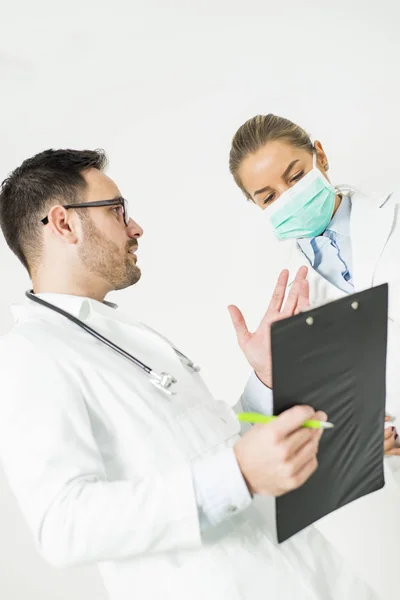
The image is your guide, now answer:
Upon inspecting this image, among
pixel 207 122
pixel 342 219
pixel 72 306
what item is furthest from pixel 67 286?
pixel 207 122

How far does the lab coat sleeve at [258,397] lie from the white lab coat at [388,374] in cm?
28

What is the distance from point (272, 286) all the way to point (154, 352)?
47.1 inches

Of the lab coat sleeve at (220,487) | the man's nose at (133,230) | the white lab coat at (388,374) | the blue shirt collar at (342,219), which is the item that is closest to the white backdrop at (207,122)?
the white lab coat at (388,374)

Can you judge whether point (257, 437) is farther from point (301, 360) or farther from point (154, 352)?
point (154, 352)

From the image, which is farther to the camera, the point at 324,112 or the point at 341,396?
the point at 324,112

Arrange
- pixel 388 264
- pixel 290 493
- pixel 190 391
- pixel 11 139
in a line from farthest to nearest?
pixel 11 139 < pixel 388 264 < pixel 190 391 < pixel 290 493

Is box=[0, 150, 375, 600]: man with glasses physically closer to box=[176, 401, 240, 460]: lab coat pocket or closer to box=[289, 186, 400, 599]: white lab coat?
box=[176, 401, 240, 460]: lab coat pocket

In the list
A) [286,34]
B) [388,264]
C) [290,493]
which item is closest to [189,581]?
A: [290,493]

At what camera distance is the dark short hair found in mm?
1419

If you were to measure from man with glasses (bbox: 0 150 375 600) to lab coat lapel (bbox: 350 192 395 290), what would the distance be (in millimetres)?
464

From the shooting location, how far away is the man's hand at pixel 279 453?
916mm

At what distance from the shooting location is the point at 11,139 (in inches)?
90.7

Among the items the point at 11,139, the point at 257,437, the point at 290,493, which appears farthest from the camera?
the point at 11,139

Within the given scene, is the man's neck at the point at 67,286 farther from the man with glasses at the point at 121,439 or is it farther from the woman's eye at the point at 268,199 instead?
the woman's eye at the point at 268,199
